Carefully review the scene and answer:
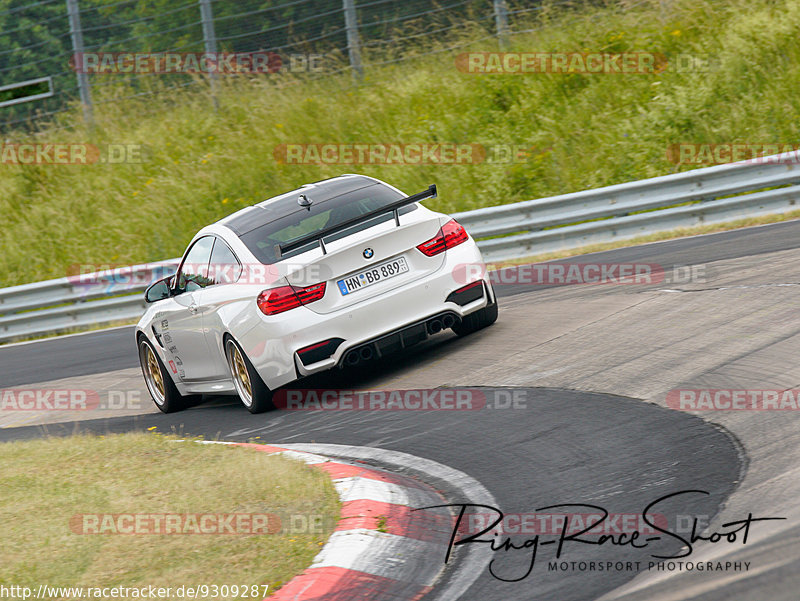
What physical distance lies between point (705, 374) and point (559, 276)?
17.8 feet

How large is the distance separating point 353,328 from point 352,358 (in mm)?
249

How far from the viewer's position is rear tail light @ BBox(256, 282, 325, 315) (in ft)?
27.4

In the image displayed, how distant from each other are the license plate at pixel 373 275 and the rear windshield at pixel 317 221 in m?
0.35

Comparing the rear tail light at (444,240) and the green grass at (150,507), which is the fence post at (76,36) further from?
the green grass at (150,507)

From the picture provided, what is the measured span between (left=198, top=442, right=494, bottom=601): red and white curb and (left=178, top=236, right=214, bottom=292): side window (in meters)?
3.54

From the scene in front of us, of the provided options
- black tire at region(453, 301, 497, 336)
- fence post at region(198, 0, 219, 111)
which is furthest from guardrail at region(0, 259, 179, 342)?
black tire at region(453, 301, 497, 336)

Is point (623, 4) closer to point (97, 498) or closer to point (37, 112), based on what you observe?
point (37, 112)

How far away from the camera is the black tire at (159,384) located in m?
10.1

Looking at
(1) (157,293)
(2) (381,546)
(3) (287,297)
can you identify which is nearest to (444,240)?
(3) (287,297)

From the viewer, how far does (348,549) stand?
4.93m

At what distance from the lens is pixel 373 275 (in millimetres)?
8516

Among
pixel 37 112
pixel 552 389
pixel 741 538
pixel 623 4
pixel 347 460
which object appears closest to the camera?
pixel 741 538

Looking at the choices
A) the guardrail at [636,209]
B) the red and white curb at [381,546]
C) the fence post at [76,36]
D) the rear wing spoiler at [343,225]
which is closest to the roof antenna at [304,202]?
the rear wing spoiler at [343,225]

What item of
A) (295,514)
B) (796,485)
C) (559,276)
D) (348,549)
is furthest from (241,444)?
(559,276)
